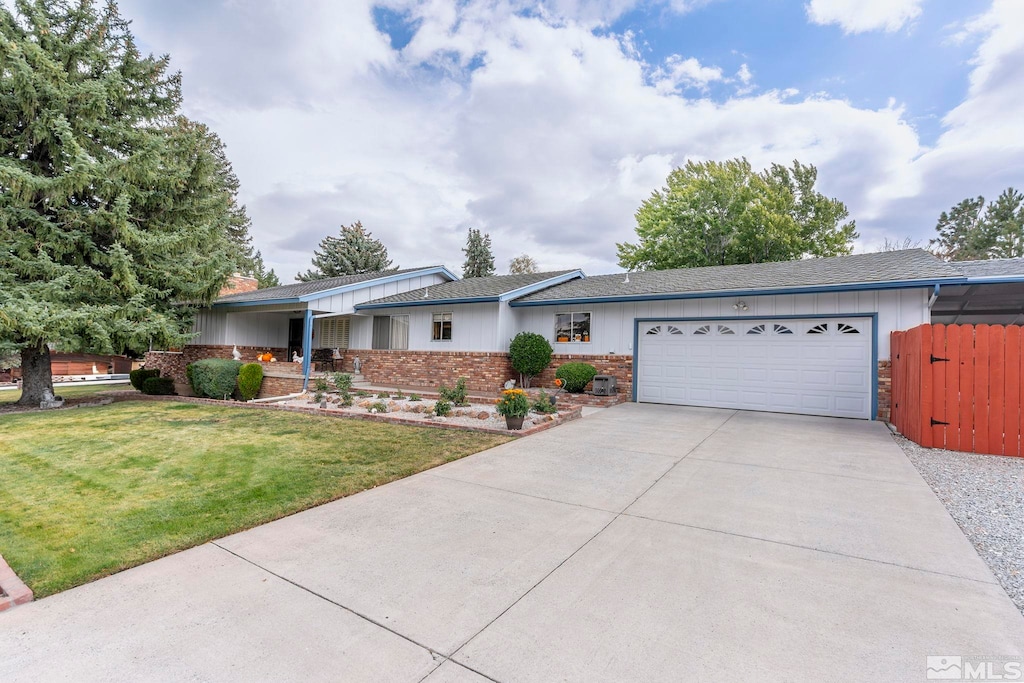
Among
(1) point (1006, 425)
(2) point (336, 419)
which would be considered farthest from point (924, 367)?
(2) point (336, 419)

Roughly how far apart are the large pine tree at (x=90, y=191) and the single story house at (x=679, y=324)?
303 centimetres

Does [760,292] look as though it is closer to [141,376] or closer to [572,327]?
[572,327]

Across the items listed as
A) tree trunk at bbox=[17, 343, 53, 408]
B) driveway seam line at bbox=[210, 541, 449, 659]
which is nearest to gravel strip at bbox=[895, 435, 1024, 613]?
driveway seam line at bbox=[210, 541, 449, 659]

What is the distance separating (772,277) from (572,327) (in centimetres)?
542

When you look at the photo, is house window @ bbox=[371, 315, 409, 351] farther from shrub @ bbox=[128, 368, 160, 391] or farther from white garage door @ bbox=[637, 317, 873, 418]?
white garage door @ bbox=[637, 317, 873, 418]

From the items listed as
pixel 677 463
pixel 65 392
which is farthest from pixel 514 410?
pixel 65 392

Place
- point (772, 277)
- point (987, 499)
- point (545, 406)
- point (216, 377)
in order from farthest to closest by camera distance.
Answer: point (216, 377) → point (772, 277) → point (545, 406) → point (987, 499)

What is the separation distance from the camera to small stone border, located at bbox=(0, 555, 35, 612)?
105 inches

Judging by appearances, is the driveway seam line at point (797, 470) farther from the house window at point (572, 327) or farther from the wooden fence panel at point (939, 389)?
the house window at point (572, 327)

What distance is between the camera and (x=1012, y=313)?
12.5 metres

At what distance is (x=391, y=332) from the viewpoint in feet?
53.5

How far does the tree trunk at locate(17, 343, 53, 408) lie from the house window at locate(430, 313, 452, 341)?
10074 mm

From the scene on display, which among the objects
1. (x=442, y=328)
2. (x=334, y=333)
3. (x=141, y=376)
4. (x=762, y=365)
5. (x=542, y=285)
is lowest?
(x=141, y=376)

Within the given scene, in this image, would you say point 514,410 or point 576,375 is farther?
point 576,375
